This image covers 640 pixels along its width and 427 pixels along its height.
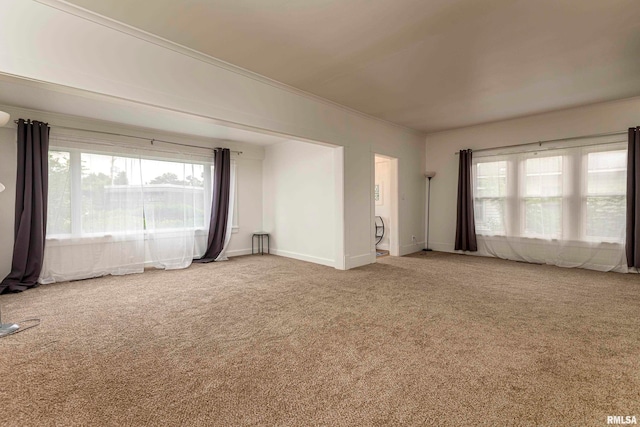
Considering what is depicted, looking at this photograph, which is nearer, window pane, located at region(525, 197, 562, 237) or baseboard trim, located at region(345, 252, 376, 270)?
baseboard trim, located at region(345, 252, 376, 270)

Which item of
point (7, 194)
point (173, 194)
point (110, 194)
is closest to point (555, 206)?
point (173, 194)

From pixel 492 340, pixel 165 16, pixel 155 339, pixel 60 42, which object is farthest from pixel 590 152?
pixel 60 42

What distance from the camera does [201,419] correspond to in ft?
4.93

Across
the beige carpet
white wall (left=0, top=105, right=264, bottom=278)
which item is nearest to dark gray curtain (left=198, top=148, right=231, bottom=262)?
white wall (left=0, top=105, right=264, bottom=278)

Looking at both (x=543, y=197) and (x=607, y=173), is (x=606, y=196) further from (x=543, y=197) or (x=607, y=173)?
(x=543, y=197)

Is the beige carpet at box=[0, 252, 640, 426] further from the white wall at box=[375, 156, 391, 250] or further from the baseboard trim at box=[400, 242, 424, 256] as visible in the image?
the white wall at box=[375, 156, 391, 250]

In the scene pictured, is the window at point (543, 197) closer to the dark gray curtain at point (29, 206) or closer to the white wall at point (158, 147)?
the white wall at point (158, 147)

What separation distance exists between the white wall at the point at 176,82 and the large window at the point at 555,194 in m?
2.51

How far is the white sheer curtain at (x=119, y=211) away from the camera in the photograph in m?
4.37

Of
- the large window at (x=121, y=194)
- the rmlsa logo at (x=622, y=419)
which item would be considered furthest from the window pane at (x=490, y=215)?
the large window at (x=121, y=194)

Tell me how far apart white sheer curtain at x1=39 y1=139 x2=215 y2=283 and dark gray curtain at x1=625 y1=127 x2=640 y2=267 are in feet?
23.5

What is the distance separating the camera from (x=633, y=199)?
4371 mm

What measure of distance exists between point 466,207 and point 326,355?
4997mm

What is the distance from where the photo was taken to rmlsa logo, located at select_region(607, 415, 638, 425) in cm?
147
